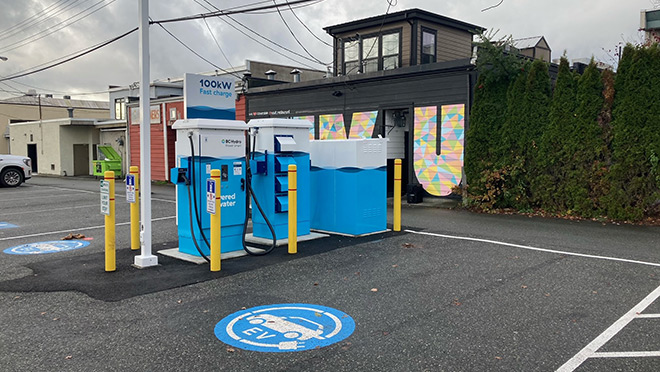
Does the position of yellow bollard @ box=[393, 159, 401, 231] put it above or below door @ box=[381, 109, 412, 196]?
below

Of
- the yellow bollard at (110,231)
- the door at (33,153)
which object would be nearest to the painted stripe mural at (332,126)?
the yellow bollard at (110,231)

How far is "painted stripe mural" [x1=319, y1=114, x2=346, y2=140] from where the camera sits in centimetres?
1745

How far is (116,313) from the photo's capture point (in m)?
5.00

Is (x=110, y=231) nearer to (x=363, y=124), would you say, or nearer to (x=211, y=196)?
(x=211, y=196)

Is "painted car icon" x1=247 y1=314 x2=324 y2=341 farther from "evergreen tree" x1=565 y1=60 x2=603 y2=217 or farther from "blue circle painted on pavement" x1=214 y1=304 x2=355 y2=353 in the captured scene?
"evergreen tree" x1=565 y1=60 x2=603 y2=217

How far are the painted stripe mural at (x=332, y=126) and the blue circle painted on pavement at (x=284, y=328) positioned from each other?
12.6m

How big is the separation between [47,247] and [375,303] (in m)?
5.86

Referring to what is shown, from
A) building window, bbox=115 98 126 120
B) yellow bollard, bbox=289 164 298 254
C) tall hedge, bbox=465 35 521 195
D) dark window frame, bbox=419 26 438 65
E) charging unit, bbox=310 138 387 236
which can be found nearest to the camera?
yellow bollard, bbox=289 164 298 254

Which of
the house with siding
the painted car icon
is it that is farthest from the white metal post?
the house with siding

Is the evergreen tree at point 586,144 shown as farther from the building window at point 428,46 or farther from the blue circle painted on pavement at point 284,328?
the blue circle painted on pavement at point 284,328

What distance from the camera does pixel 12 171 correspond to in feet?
73.0

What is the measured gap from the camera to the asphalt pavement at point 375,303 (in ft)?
13.0

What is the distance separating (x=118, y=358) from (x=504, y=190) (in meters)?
10.5

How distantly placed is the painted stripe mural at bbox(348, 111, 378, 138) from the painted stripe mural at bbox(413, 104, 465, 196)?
1690 millimetres
